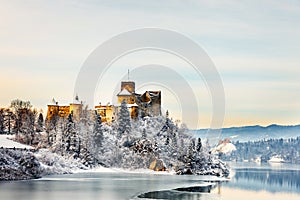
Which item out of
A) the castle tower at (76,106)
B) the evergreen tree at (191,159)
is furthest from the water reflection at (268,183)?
the castle tower at (76,106)

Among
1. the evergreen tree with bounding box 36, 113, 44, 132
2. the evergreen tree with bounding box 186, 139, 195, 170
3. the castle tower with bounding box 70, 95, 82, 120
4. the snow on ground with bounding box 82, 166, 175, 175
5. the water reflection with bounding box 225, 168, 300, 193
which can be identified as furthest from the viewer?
the castle tower with bounding box 70, 95, 82, 120

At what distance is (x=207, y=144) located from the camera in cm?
9788

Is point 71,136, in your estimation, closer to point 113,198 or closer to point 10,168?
point 10,168

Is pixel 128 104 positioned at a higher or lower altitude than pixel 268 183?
higher

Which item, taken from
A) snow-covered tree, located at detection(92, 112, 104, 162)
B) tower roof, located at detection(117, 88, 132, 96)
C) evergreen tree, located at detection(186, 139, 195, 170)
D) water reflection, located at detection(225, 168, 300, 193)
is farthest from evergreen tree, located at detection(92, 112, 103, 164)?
water reflection, located at detection(225, 168, 300, 193)

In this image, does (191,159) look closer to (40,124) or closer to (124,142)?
(124,142)

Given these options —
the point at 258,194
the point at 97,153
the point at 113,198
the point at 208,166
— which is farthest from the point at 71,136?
the point at 113,198

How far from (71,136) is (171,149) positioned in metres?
17.4

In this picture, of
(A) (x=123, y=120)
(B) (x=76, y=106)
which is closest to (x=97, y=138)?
(A) (x=123, y=120)

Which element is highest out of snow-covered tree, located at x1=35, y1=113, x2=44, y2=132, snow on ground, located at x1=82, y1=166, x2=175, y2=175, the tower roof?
the tower roof

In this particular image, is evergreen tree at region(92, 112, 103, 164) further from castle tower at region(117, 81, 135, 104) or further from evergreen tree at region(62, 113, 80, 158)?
castle tower at region(117, 81, 135, 104)

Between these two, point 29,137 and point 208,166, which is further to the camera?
point 29,137

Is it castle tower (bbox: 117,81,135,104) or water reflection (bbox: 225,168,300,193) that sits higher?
castle tower (bbox: 117,81,135,104)

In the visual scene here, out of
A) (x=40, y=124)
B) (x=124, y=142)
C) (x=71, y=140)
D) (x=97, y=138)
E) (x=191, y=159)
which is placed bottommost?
(x=191, y=159)
